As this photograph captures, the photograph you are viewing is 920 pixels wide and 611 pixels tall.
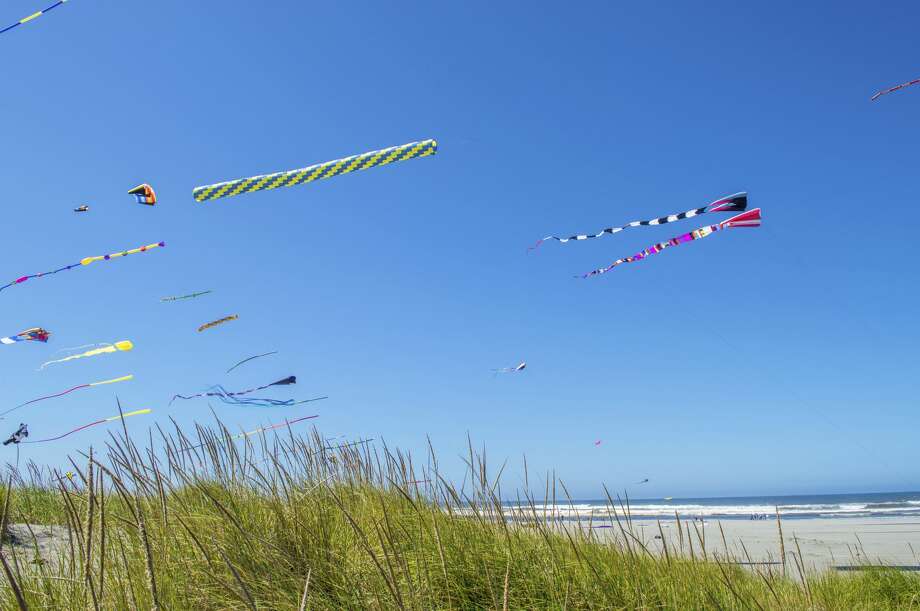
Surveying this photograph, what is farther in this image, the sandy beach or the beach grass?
the sandy beach

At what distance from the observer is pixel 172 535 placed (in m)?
3.55

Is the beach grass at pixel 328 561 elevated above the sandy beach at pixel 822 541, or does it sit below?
above

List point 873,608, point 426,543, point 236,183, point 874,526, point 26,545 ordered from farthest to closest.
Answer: point 874,526
point 236,183
point 26,545
point 873,608
point 426,543

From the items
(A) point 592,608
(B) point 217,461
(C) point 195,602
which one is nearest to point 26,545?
(B) point 217,461

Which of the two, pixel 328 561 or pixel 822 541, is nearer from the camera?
pixel 328 561

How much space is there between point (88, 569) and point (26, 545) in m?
5.85

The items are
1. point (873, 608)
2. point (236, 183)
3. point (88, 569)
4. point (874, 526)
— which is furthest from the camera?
point (874, 526)

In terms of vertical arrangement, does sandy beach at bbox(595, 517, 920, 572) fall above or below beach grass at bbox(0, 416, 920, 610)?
below

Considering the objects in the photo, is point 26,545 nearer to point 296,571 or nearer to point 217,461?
point 217,461

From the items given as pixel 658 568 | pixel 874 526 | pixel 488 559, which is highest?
pixel 488 559

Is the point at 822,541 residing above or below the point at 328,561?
below

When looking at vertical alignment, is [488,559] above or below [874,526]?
above

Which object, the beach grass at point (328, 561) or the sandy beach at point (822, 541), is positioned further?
the sandy beach at point (822, 541)

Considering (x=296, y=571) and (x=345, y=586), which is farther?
(x=296, y=571)
